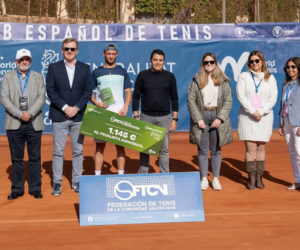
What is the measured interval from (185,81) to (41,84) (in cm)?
685

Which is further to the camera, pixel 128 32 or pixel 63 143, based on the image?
pixel 128 32

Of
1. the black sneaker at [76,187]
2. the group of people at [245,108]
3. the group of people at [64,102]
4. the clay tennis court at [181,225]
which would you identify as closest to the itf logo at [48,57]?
the clay tennis court at [181,225]

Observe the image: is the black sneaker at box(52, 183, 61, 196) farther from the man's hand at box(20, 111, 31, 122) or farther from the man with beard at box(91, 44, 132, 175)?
the man's hand at box(20, 111, 31, 122)

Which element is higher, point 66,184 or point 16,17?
point 16,17

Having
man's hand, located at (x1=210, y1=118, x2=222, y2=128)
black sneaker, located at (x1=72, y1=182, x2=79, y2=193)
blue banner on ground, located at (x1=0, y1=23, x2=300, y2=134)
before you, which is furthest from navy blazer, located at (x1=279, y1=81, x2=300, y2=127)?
blue banner on ground, located at (x1=0, y1=23, x2=300, y2=134)

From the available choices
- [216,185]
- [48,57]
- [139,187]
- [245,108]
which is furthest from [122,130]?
[48,57]

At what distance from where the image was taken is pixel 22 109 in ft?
26.1

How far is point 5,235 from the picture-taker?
6441 millimetres

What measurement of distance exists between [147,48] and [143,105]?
6083 millimetres

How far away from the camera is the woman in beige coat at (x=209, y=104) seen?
8.32 meters

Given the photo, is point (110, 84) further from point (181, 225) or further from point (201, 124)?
point (181, 225)

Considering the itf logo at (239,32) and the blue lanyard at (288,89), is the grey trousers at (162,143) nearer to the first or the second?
the blue lanyard at (288,89)

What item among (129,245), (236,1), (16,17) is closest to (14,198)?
(129,245)

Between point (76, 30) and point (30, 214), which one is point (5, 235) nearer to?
point (30, 214)
